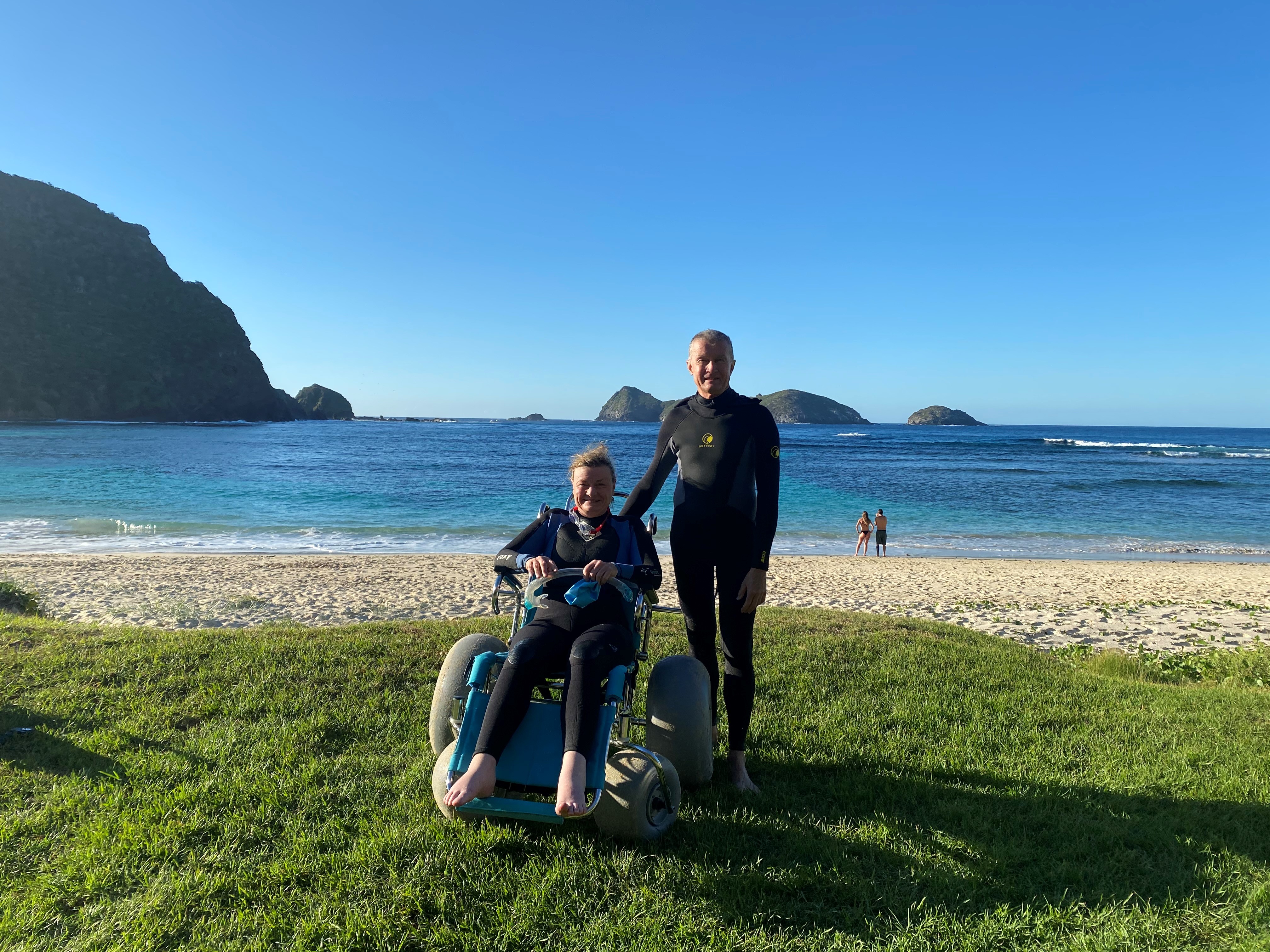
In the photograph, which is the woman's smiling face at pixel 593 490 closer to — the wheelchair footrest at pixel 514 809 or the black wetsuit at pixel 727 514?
the black wetsuit at pixel 727 514

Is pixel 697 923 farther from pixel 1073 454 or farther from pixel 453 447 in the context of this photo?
pixel 1073 454

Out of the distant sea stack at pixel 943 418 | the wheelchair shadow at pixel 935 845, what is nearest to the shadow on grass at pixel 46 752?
the wheelchair shadow at pixel 935 845

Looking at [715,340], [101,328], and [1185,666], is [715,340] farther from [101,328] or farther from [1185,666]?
[101,328]

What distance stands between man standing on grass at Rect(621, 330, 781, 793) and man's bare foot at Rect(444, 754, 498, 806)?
1284mm

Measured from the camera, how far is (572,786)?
2680mm

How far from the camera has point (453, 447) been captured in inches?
2697

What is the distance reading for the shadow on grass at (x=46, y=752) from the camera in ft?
11.5

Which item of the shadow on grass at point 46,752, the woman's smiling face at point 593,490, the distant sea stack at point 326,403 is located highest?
the distant sea stack at point 326,403

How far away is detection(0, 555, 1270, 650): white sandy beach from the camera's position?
8.77m

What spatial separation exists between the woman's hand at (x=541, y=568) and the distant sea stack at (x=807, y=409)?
555 ft

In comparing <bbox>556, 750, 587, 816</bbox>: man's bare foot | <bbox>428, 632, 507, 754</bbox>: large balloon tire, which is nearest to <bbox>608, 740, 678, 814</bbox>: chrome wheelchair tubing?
<bbox>556, 750, 587, 816</bbox>: man's bare foot

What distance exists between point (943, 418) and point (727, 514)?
675 feet

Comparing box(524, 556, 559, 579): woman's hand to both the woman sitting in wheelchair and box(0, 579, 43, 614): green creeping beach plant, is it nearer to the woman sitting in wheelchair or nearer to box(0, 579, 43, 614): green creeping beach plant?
the woman sitting in wheelchair

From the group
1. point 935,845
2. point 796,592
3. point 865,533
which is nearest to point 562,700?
point 935,845
